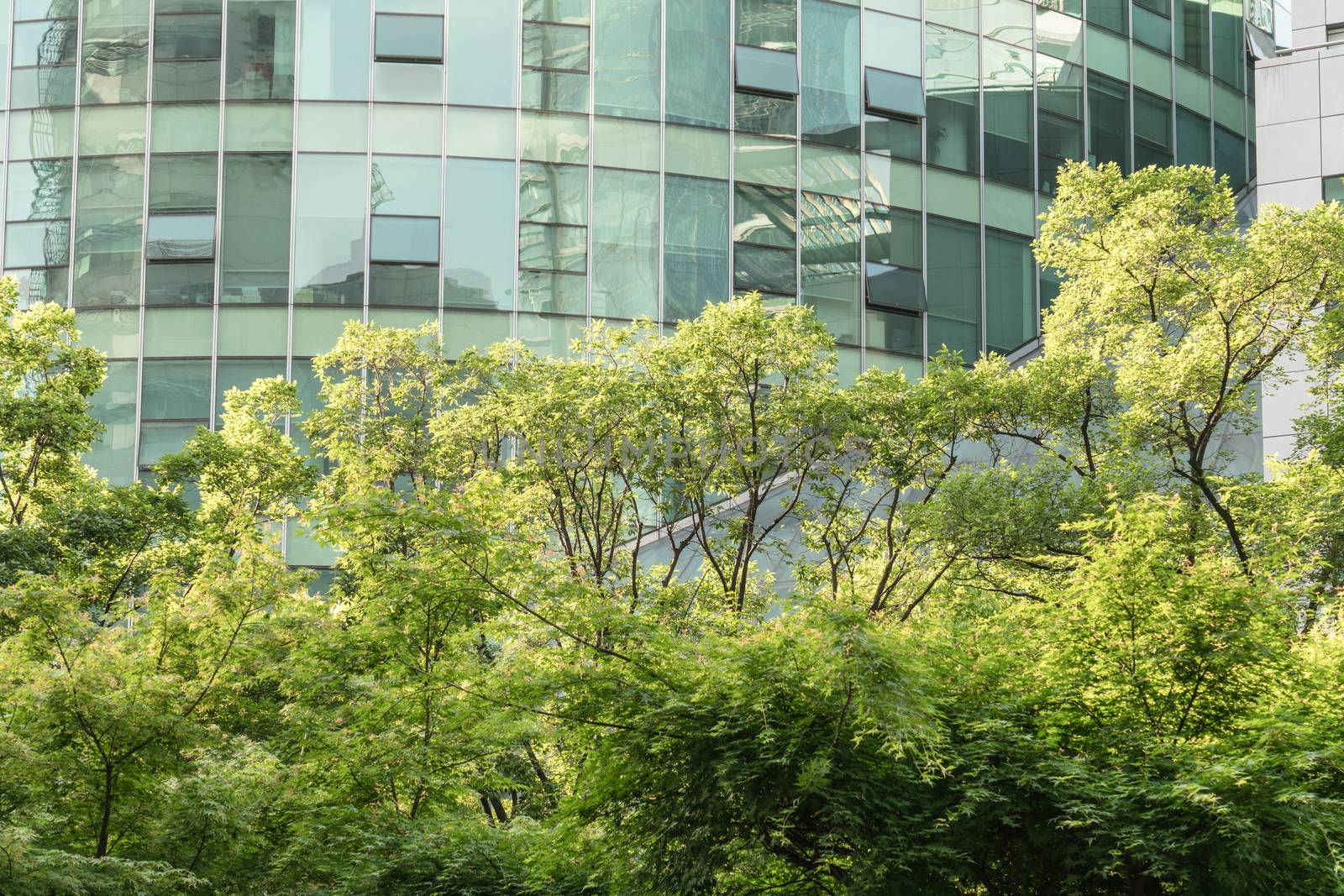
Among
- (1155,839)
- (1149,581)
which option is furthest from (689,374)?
(1155,839)

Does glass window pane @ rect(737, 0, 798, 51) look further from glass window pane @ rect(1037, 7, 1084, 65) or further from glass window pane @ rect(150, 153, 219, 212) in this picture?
glass window pane @ rect(150, 153, 219, 212)

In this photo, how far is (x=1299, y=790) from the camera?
11.8m

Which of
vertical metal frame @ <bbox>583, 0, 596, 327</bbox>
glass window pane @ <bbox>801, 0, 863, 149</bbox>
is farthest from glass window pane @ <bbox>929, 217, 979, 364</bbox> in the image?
vertical metal frame @ <bbox>583, 0, 596, 327</bbox>

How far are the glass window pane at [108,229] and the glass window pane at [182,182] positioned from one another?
36 cm

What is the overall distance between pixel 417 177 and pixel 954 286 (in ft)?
47.4

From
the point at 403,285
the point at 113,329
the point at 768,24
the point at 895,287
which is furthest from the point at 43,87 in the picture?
the point at 895,287

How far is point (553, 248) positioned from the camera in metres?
35.1

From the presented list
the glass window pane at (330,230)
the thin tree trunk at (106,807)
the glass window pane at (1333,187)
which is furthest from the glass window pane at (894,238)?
the thin tree trunk at (106,807)

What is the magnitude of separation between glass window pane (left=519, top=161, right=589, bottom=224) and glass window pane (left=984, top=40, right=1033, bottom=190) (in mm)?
11740

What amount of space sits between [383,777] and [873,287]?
24.1 m

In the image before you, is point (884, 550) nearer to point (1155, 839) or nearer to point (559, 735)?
point (559, 735)

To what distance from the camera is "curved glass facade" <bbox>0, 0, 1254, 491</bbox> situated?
114 ft

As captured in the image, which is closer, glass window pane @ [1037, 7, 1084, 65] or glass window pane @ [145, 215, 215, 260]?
glass window pane @ [145, 215, 215, 260]

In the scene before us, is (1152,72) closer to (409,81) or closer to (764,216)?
(764,216)
